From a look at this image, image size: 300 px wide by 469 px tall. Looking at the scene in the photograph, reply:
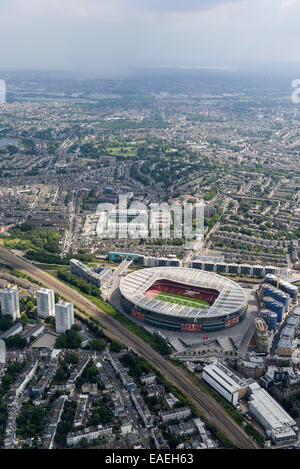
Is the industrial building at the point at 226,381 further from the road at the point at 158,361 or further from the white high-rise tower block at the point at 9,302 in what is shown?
the white high-rise tower block at the point at 9,302

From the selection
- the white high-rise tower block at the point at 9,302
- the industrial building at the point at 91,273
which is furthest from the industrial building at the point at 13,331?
the industrial building at the point at 91,273

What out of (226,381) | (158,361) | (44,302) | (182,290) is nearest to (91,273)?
(44,302)

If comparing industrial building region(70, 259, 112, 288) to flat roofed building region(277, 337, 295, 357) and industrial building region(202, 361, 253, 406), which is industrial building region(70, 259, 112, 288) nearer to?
industrial building region(202, 361, 253, 406)

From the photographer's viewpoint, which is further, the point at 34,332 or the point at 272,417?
the point at 34,332

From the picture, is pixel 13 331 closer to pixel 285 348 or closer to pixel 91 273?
pixel 91 273

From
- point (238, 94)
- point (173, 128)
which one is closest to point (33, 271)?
point (173, 128)
